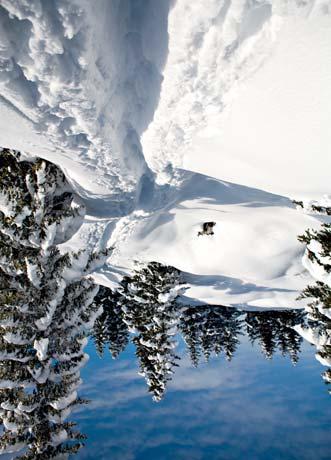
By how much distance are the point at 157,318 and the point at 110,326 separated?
7249mm

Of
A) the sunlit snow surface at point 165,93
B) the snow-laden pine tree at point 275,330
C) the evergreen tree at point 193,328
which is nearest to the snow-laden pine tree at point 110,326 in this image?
the evergreen tree at point 193,328

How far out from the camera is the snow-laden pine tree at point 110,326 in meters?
15.7

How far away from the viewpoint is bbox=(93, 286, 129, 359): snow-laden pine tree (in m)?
15.7

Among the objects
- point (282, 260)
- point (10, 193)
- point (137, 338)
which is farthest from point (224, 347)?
point (10, 193)

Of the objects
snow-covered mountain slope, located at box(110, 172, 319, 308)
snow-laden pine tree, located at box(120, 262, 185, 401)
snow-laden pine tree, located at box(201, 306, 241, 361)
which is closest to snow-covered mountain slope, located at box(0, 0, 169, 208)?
snow-covered mountain slope, located at box(110, 172, 319, 308)

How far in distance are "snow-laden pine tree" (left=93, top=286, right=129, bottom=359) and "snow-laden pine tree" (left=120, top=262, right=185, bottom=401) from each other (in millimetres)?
4711

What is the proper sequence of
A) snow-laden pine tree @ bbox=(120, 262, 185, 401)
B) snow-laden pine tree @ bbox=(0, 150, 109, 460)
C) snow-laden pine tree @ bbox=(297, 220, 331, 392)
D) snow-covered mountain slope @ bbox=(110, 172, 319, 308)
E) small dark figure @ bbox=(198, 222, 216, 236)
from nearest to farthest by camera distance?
1. snow-laden pine tree @ bbox=(297, 220, 331, 392)
2. snow-laden pine tree @ bbox=(0, 150, 109, 460)
3. snow-covered mountain slope @ bbox=(110, 172, 319, 308)
4. small dark figure @ bbox=(198, 222, 216, 236)
5. snow-laden pine tree @ bbox=(120, 262, 185, 401)

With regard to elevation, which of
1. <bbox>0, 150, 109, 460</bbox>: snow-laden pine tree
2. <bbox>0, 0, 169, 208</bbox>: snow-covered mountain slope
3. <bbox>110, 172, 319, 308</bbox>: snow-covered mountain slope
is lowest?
<bbox>0, 150, 109, 460</bbox>: snow-laden pine tree

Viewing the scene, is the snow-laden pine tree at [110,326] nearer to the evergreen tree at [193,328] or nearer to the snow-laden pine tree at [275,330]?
the evergreen tree at [193,328]

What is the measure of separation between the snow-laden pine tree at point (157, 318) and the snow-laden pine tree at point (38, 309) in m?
4.73

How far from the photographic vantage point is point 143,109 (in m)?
4.21

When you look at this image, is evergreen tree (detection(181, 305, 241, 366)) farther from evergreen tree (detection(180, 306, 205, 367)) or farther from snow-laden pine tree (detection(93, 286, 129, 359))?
snow-laden pine tree (detection(93, 286, 129, 359))

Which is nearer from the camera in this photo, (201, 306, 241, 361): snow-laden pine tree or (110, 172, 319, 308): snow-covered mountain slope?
(110, 172, 319, 308): snow-covered mountain slope

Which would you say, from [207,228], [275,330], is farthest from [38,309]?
[275,330]
